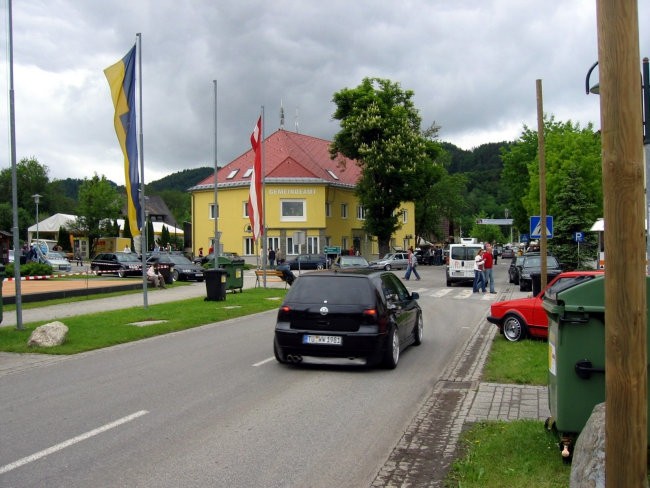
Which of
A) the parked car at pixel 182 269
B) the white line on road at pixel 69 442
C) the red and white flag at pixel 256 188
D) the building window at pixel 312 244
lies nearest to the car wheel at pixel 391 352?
the white line on road at pixel 69 442

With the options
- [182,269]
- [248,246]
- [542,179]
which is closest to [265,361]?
[542,179]

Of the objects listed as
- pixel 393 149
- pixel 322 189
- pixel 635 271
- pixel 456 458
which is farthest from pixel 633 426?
pixel 322 189

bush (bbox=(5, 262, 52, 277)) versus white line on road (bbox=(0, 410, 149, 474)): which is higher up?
bush (bbox=(5, 262, 52, 277))

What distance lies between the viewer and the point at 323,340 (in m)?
10.0

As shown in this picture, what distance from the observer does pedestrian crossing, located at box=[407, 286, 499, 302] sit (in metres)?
25.6

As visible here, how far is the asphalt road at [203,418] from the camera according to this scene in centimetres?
547

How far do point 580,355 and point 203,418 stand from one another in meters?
3.91

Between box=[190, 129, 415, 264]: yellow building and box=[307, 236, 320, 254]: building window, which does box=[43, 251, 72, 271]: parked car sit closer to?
box=[190, 129, 415, 264]: yellow building

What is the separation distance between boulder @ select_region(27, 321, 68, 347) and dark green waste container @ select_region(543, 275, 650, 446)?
9.80 m

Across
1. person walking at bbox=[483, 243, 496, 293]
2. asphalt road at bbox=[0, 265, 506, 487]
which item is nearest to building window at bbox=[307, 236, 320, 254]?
person walking at bbox=[483, 243, 496, 293]

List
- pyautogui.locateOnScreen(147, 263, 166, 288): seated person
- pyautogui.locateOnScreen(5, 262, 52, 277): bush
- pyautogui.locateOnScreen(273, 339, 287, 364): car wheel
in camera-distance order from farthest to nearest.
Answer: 1. pyautogui.locateOnScreen(5, 262, 52, 277): bush
2. pyautogui.locateOnScreen(147, 263, 166, 288): seated person
3. pyautogui.locateOnScreen(273, 339, 287, 364): car wheel

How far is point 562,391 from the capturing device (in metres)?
5.39

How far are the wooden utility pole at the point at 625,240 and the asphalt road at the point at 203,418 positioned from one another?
2354 mm

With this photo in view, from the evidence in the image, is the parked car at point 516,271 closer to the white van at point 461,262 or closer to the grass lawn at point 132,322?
the white van at point 461,262
